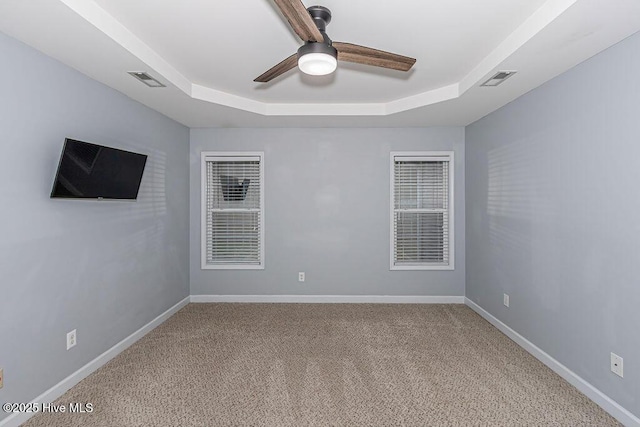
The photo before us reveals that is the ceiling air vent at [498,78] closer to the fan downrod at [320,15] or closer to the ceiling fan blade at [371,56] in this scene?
the ceiling fan blade at [371,56]

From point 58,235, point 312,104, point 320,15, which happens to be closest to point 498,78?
point 320,15

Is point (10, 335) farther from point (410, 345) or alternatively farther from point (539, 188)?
point (539, 188)

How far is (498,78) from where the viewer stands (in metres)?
2.77

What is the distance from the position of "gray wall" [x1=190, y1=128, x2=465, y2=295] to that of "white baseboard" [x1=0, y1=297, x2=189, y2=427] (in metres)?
1.14

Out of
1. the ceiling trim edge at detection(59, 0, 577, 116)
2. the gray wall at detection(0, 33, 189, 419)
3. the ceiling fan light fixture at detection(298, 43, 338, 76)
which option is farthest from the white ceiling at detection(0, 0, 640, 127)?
the ceiling fan light fixture at detection(298, 43, 338, 76)

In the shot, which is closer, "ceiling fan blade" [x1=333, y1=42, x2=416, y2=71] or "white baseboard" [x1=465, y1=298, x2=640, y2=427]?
"ceiling fan blade" [x1=333, y1=42, x2=416, y2=71]

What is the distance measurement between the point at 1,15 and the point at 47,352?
2.12m

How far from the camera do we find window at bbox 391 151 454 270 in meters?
4.57

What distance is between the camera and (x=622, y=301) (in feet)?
7.01

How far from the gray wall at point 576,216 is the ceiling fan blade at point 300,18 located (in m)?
1.98

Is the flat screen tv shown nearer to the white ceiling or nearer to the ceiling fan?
the white ceiling

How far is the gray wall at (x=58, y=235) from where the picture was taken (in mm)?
2057

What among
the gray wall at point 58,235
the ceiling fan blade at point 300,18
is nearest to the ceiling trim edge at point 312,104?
the gray wall at point 58,235

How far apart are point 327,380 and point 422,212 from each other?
2748 mm
